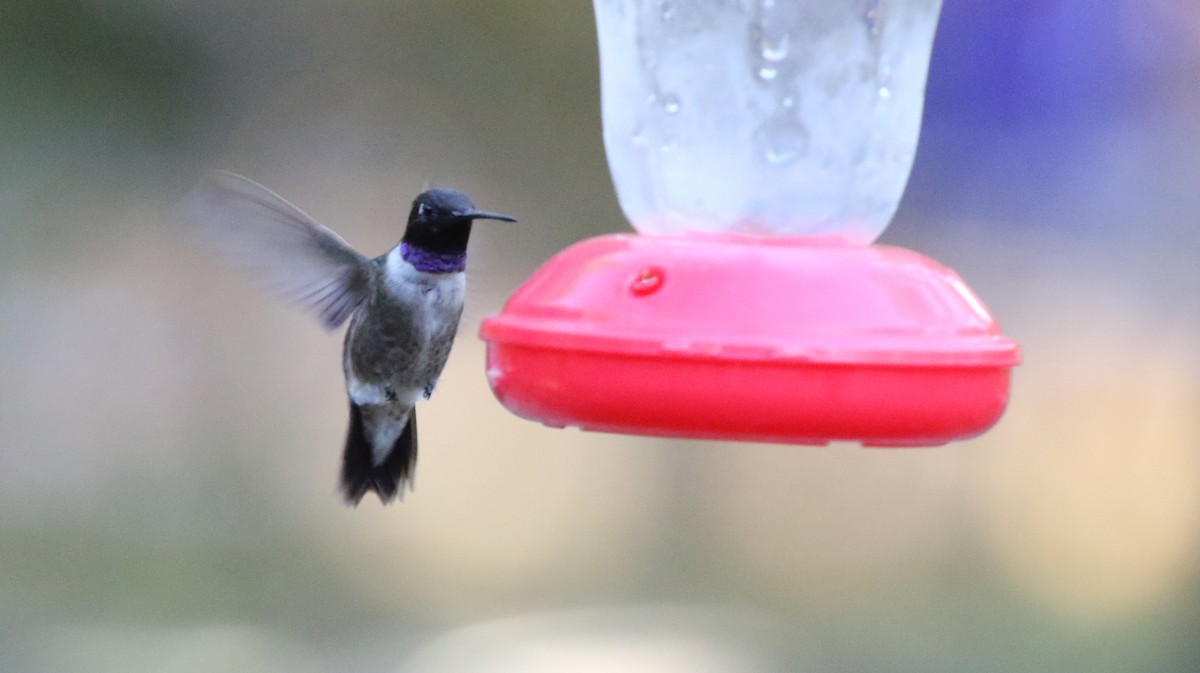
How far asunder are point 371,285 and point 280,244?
0.22 meters

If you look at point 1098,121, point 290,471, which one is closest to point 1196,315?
point 1098,121

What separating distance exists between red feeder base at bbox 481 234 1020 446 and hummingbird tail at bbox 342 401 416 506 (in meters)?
1.10

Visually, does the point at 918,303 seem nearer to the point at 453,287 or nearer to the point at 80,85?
the point at 453,287

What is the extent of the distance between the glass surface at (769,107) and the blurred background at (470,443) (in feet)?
10.5

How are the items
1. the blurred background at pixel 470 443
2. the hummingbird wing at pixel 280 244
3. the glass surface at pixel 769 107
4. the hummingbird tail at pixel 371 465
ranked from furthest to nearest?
the blurred background at pixel 470 443, the hummingbird tail at pixel 371 465, the hummingbird wing at pixel 280 244, the glass surface at pixel 769 107

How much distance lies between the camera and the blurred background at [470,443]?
5.56 m

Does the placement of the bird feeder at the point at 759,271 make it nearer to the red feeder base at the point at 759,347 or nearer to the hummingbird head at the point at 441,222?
the red feeder base at the point at 759,347

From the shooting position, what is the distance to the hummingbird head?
244cm

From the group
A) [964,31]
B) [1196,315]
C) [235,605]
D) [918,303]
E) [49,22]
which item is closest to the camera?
[918,303]

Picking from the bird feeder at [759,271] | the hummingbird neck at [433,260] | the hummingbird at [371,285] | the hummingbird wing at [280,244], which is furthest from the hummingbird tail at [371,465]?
the bird feeder at [759,271]

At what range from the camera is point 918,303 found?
179 centimetres

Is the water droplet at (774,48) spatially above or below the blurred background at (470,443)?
above

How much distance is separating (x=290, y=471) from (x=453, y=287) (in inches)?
138

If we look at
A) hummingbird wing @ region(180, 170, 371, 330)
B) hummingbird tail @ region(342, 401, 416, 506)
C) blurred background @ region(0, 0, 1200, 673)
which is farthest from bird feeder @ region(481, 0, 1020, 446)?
blurred background @ region(0, 0, 1200, 673)
